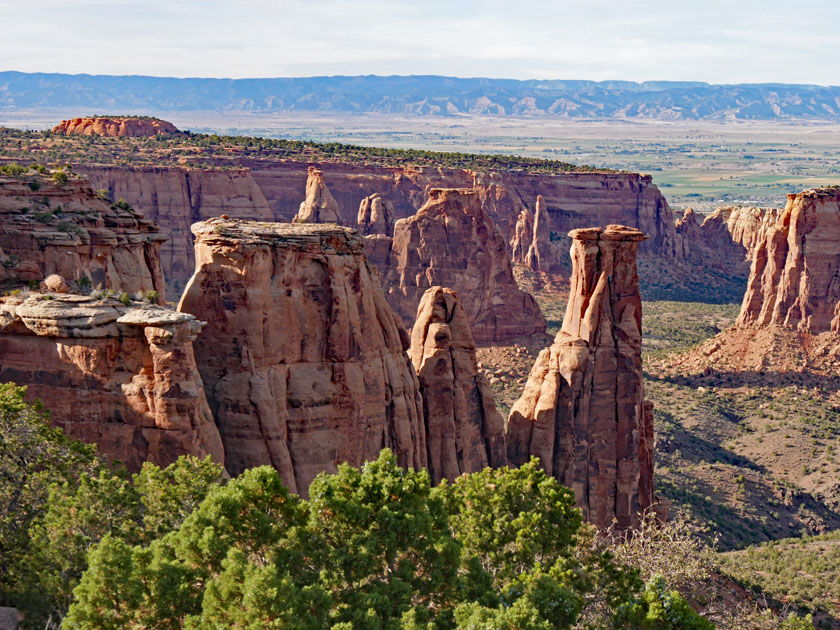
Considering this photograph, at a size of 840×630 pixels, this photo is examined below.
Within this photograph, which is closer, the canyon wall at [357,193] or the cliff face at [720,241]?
the canyon wall at [357,193]

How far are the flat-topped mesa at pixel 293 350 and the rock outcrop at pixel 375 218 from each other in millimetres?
65964

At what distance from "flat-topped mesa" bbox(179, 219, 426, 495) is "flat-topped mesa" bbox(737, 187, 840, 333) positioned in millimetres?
59122

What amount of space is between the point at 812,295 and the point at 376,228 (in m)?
39.1

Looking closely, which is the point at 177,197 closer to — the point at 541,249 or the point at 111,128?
the point at 111,128

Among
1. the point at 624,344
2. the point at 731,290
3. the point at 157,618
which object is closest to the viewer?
the point at 157,618

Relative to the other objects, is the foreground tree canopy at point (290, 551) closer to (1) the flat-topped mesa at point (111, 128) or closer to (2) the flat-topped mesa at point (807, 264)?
(2) the flat-topped mesa at point (807, 264)

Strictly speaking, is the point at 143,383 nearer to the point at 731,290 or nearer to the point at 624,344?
the point at 624,344

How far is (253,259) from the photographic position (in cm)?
3675

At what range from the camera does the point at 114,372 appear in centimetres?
3206

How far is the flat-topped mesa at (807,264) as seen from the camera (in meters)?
89.6

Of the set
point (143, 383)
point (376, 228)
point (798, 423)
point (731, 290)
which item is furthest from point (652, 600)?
point (731, 290)

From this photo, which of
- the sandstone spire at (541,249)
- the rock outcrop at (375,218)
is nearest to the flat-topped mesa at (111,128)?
the rock outcrop at (375,218)

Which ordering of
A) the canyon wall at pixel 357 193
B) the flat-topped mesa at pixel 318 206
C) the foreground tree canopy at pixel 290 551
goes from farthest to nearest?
1. the canyon wall at pixel 357 193
2. the flat-topped mesa at pixel 318 206
3. the foreground tree canopy at pixel 290 551

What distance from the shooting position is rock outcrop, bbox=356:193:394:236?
348 feet
